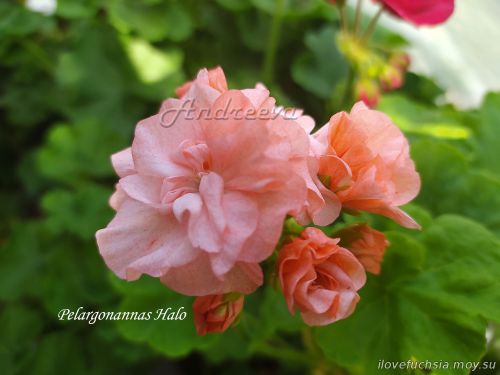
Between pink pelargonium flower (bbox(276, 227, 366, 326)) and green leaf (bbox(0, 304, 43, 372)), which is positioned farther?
green leaf (bbox(0, 304, 43, 372))

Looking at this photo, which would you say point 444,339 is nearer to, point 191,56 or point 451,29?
point 191,56

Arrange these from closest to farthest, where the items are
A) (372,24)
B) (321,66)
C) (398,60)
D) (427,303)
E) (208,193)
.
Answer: (208,193)
(427,303)
(372,24)
(398,60)
(321,66)

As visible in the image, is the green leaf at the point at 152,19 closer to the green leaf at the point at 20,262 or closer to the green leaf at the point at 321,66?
the green leaf at the point at 321,66

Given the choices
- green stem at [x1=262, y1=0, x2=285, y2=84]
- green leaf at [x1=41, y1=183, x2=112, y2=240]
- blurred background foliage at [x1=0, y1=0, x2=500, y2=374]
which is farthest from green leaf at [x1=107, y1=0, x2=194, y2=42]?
green leaf at [x1=41, y1=183, x2=112, y2=240]

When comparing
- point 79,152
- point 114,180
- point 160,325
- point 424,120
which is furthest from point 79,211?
point 424,120

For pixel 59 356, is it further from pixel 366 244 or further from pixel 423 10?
pixel 423 10

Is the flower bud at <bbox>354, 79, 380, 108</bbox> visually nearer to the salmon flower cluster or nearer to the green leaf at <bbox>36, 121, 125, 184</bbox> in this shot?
the salmon flower cluster

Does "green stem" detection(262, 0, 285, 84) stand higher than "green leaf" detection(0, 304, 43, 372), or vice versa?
"green stem" detection(262, 0, 285, 84)
